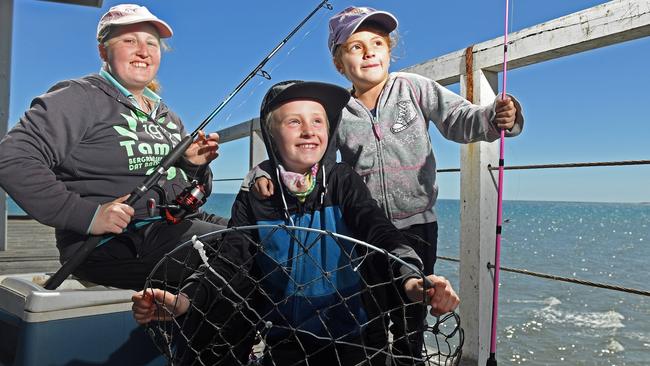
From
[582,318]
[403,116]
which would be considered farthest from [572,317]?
[403,116]

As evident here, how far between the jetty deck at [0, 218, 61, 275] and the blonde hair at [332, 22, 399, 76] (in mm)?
2407

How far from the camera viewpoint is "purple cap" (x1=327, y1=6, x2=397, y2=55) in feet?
5.41

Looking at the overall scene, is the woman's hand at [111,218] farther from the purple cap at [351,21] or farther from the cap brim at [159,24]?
the purple cap at [351,21]

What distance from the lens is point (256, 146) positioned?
12.5 feet

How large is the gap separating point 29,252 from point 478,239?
3511mm

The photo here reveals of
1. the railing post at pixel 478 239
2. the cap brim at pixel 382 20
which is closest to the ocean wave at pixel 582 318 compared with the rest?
the railing post at pixel 478 239

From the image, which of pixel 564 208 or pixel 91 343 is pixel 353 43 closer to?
pixel 91 343

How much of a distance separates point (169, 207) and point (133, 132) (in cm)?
28

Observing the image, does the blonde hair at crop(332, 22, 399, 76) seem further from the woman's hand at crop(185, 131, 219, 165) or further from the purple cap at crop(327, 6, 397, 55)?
the woman's hand at crop(185, 131, 219, 165)

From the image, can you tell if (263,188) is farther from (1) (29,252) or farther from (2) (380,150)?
(1) (29,252)

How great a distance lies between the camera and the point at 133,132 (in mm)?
1736

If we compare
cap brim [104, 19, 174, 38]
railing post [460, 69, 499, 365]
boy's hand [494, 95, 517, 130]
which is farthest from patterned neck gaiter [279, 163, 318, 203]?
railing post [460, 69, 499, 365]

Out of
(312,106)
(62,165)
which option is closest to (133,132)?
(62,165)

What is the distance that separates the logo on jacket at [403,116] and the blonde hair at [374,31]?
0.17 m
